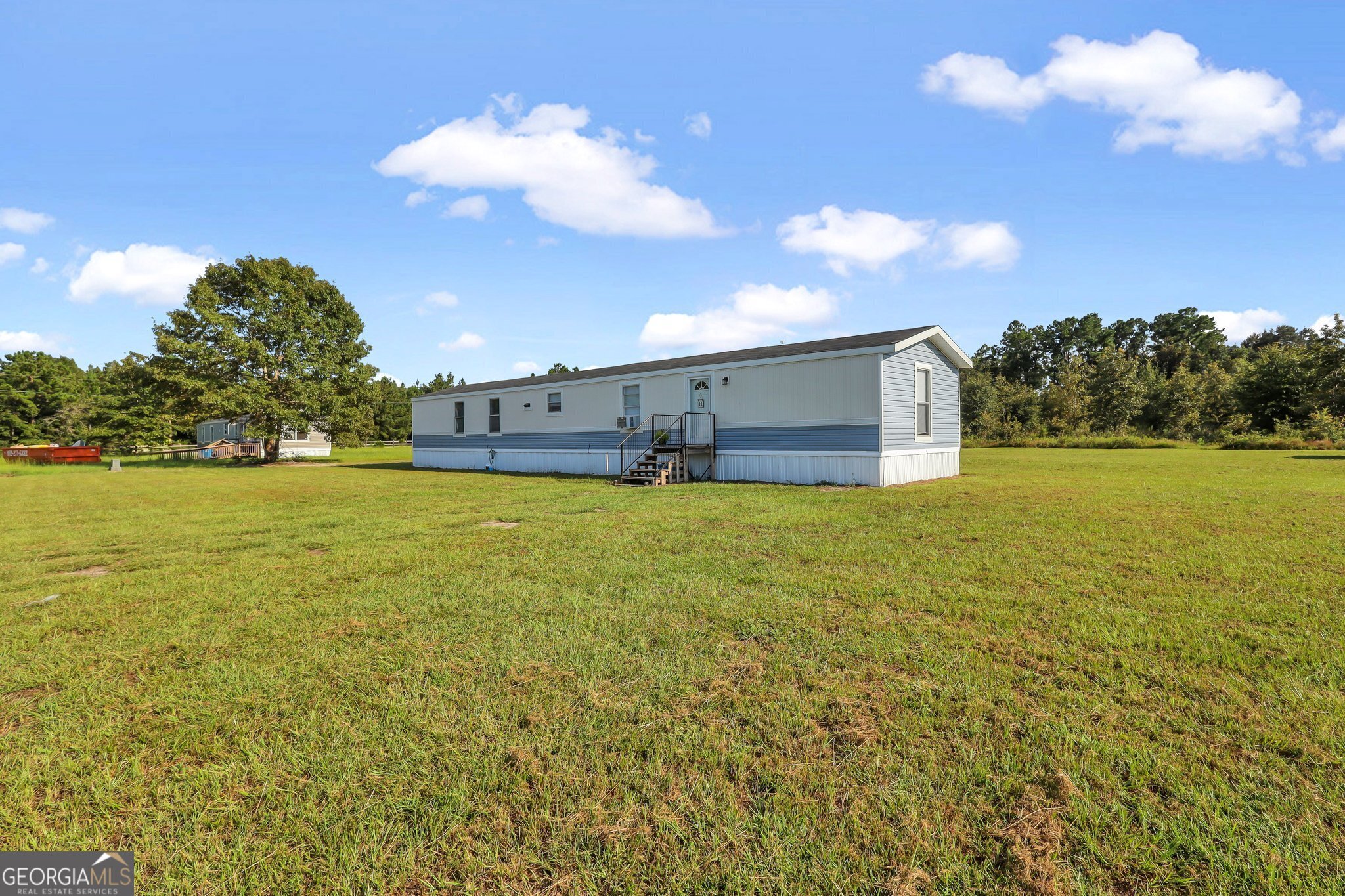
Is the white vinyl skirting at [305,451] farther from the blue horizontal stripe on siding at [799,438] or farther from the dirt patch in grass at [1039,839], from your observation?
the dirt patch in grass at [1039,839]

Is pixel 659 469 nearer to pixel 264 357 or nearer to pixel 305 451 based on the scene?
pixel 264 357

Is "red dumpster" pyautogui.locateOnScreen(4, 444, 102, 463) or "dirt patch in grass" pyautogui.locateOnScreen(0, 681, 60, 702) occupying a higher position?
"red dumpster" pyautogui.locateOnScreen(4, 444, 102, 463)

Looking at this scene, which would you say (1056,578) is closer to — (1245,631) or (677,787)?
(1245,631)

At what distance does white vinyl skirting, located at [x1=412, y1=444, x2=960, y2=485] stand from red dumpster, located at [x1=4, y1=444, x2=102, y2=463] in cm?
2459

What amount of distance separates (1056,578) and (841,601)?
2.25m

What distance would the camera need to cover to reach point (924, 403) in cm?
1480

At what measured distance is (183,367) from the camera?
25.3 meters

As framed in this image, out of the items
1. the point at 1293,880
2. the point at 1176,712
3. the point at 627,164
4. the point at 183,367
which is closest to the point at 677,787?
the point at 1293,880

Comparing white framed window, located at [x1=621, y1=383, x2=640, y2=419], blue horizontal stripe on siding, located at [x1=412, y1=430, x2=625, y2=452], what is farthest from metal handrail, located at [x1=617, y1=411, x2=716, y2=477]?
blue horizontal stripe on siding, located at [x1=412, y1=430, x2=625, y2=452]

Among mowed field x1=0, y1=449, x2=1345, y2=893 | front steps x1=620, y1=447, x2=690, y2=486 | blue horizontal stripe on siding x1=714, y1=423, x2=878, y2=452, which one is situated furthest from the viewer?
front steps x1=620, y1=447, x2=690, y2=486

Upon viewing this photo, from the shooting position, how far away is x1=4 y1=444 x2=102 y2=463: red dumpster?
26.0 meters

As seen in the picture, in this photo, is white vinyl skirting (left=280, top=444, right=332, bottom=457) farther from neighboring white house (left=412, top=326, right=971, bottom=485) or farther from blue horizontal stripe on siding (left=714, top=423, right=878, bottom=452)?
blue horizontal stripe on siding (left=714, top=423, right=878, bottom=452)

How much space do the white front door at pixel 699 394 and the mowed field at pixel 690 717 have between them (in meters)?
9.99

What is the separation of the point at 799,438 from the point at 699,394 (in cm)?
345
